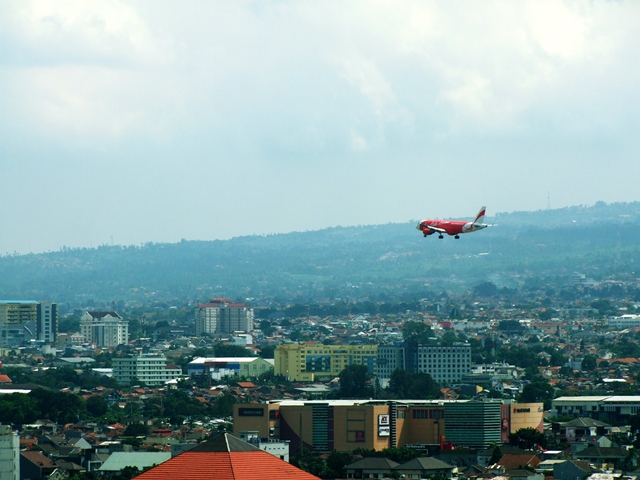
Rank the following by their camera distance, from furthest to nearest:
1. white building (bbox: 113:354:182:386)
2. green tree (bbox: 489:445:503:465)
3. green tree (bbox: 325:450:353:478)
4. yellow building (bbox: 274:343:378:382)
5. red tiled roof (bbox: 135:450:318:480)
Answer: yellow building (bbox: 274:343:378:382)
white building (bbox: 113:354:182:386)
green tree (bbox: 489:445:503:465)
green tree (bbox: 325:450:353:478)
red tiled roof (bbox: 135:450:318:480)

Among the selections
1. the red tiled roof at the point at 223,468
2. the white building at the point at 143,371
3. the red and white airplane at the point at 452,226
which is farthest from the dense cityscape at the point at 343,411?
the red tiled roof at the point at 223,468

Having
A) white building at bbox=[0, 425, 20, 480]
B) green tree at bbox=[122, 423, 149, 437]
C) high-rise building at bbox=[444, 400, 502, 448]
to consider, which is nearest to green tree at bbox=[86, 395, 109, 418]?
green tree at bbox=[122, 423, 149, 437]

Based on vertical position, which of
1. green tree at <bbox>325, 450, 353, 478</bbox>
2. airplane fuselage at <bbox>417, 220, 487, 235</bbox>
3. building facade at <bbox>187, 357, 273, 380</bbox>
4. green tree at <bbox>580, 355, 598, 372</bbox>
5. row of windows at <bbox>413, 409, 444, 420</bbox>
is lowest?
building facade at <bbox>187, 357, 273, 380</bbox>

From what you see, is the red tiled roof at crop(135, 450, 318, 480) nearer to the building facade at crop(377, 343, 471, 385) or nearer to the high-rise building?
the high-rise building

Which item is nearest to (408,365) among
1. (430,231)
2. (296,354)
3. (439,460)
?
(296,354)

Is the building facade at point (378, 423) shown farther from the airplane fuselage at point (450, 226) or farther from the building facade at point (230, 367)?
the building facade at point (230, 367)

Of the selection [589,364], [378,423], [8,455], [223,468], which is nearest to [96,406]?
[378,423]

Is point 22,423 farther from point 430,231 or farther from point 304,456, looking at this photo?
point 430,231
